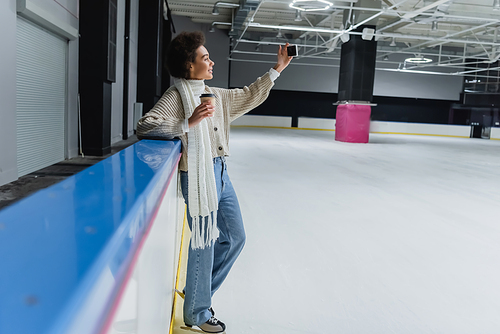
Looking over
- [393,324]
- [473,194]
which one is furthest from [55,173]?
[473,194]

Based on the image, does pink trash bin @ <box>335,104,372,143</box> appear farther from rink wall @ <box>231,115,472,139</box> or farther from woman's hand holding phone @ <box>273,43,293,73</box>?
woman's hand holding phone @ <box>273,43,293,73</box>

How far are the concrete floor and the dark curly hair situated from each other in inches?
110

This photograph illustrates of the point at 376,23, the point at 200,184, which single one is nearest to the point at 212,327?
the point at 200,184

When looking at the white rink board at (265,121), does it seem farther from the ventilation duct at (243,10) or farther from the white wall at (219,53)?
the ventilation duct at (243,10)

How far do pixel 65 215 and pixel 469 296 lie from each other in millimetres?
2467

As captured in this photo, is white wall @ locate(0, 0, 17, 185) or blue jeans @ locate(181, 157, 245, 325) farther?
white wall @ locate(0, 0, 17, 185)

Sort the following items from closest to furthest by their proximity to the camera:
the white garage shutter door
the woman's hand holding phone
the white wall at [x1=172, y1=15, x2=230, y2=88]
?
the woman's hand holding phone < the white garage shutter door < the white wall at [x1=172, y1=15, x2=230, y2=88]

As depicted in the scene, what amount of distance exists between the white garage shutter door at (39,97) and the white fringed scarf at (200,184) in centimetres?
477

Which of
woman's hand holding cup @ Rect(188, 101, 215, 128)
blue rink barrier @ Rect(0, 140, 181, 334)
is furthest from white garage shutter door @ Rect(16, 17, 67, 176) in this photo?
blue rink barrier @ Rect(0, 140, 181, 334)

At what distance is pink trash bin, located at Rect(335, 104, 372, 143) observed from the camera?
1413 centimetres

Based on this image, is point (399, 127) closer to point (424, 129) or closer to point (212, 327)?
point (424, 129)

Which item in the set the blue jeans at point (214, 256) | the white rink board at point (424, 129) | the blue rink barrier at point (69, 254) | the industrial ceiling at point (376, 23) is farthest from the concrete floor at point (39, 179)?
the white rink board at point (424, 129)

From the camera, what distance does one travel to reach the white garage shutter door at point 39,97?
5758 mm

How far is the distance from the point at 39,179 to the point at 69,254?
18.7 ft
